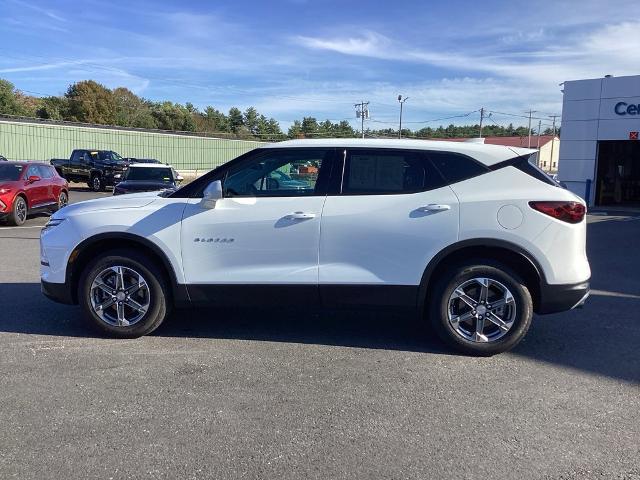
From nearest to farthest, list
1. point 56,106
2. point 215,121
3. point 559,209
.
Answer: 1. point 559,209
2. point 56,106
3. point 215,121

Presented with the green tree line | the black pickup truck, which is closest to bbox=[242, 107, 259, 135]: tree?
the green tree line

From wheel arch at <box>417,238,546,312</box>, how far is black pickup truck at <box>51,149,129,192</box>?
86.9ft

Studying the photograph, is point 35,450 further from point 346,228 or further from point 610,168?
point 610,168

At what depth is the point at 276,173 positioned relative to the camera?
5254 millimetres

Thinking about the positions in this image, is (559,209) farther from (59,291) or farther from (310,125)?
(310,125)

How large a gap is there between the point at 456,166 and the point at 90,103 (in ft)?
262

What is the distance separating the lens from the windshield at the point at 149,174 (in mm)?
16703

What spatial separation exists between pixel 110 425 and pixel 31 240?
9.36m

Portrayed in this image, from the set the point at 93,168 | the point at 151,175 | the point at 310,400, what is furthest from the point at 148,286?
the point at 93,168

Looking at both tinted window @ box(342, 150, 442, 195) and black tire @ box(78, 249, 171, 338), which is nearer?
tinted window @ box(342, 150, 442, 195)

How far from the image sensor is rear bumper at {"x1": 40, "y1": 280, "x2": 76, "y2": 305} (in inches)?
210

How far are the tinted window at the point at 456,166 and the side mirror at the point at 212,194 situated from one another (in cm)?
189

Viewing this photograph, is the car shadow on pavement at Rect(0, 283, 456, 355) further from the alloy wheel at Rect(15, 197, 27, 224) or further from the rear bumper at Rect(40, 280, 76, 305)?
the alloy wheel at Rect(15, 197, 27, 224)

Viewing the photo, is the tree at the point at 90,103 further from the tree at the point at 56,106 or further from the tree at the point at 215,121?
the tree at the point at 215,121
